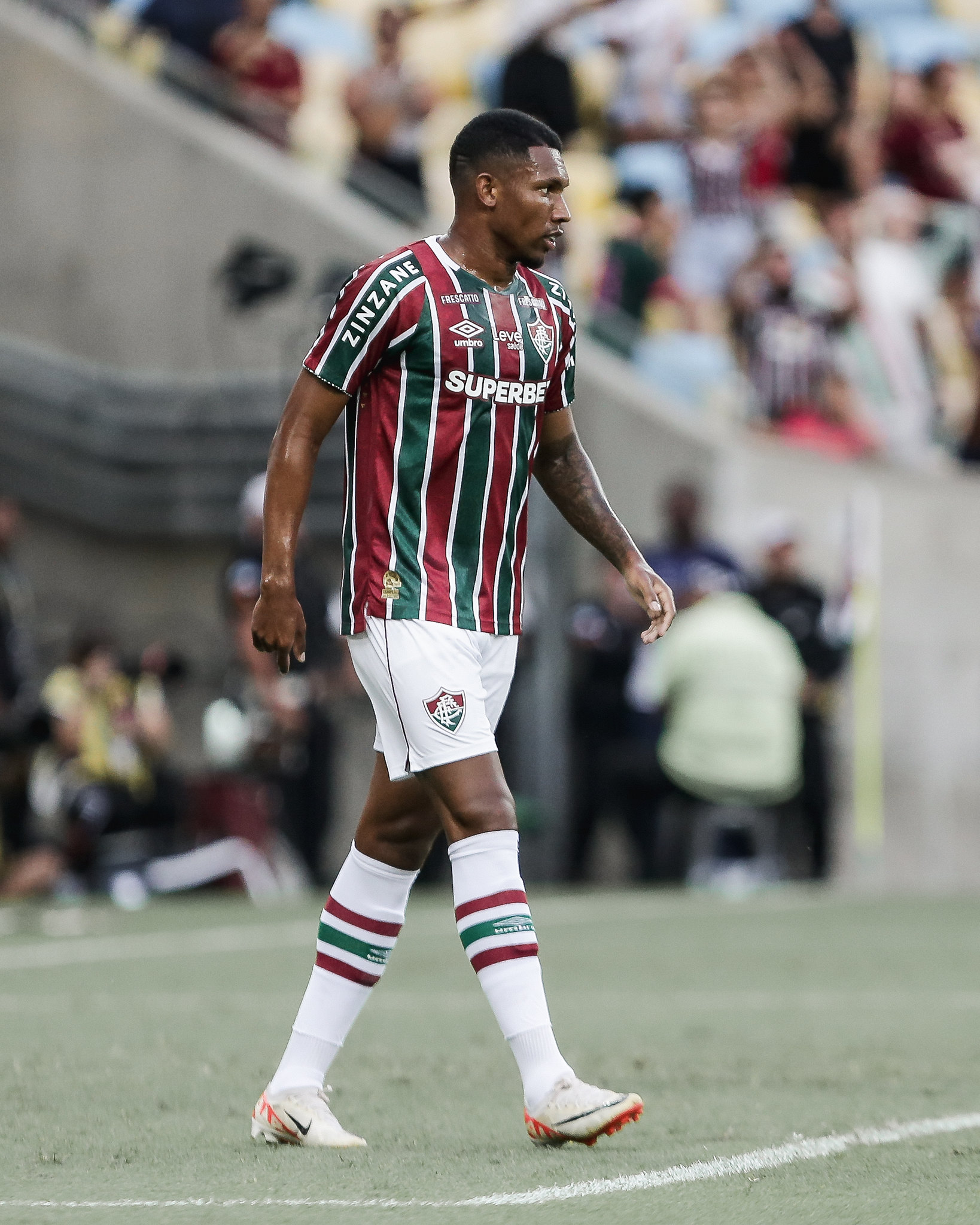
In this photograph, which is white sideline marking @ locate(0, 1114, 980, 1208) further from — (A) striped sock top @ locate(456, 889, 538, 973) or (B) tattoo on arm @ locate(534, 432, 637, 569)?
(B) tattoo on arm @ locate(534, 432, 637, 569)

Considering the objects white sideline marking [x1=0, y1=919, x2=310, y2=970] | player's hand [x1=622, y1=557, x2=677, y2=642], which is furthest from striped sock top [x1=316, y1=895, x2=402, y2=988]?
white sideline marking [x1=0, y1=919, x2=310, y2=970]

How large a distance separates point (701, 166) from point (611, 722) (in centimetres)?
419

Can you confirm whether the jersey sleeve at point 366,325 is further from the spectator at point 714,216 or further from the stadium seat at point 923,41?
the stadium seat at point 923,41

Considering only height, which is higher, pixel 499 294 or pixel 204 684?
pixel 499 294

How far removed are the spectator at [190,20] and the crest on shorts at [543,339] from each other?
37.4ft

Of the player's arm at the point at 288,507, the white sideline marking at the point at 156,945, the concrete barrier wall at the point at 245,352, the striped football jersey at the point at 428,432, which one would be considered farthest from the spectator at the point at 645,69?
the player's arm at the point at 288,507

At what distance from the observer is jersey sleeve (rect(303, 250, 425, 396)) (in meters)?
4.79

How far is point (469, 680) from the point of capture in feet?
15.9

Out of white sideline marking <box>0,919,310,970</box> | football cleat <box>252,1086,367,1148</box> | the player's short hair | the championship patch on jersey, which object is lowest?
white sideline marking <box>0,919,310,970</box>

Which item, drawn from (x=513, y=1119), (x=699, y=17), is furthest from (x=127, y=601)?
(x=513, y=1119)

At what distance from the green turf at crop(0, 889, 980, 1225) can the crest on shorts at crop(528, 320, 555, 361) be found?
1.66 m

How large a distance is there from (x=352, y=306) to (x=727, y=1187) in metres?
1.91

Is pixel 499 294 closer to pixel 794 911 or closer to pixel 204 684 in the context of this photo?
pixel 794 911

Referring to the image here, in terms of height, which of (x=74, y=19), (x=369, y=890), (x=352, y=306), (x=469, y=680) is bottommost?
(x=369, y=890)
